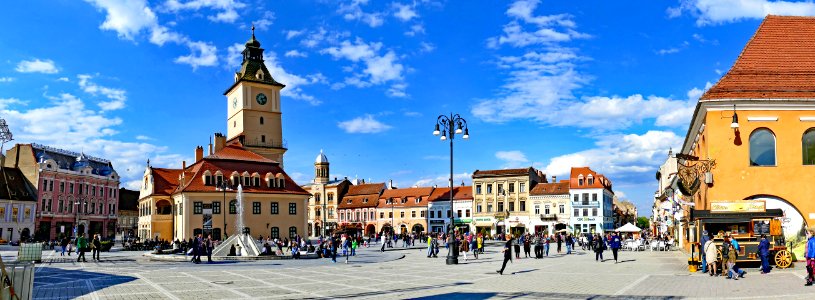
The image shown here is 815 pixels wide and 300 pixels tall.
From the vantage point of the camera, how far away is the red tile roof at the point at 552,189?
82188 millimetres

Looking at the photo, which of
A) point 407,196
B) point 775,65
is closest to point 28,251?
point 775,65

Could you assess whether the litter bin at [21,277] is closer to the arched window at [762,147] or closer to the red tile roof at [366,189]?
the arched window at [762,147]

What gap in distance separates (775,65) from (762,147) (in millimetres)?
3885

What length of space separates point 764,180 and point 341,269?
61.5 feet

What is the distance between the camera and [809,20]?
31.2m

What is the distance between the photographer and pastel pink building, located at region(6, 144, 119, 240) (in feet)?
247

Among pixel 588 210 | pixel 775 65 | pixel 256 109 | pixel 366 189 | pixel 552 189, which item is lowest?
pixel 588 210

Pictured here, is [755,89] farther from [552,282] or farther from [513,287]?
[513,287]

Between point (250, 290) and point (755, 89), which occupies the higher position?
point (755, 89)

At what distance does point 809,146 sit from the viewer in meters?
28.2

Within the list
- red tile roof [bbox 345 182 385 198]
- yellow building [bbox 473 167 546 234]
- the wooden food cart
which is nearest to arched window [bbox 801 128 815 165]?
the wooden food cart

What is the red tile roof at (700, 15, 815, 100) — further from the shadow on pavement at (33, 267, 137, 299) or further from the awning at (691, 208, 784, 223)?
the shadow on pavement at (33, 267, 137, 299)

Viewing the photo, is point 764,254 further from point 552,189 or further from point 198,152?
point 198,152

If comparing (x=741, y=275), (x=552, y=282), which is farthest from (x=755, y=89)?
(x=552, y=282)
